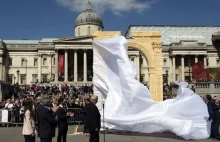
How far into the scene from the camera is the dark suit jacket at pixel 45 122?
7.88 m

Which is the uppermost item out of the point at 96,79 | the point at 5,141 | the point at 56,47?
the point at 56,47

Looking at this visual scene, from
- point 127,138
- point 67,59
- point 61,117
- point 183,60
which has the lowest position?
point 127,138

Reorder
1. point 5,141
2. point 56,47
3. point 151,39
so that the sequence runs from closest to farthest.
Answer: point 5,141
point 151,39
point 56,47

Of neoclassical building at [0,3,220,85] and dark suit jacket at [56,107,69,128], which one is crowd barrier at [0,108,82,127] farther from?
neoclassical building at [0,3,220,85]

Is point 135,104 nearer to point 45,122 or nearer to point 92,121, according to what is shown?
point 92,121

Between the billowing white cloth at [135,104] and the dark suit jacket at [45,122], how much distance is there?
19.0ft

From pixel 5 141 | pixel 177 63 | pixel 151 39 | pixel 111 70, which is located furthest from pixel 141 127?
pixel 177 63

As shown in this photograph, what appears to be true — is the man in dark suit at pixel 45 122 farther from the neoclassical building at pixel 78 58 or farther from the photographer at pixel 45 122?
the neoclassical building at pixel 78 58

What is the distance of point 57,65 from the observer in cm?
6397

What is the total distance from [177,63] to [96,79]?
56.4 m

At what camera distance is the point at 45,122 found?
7926 millimetres

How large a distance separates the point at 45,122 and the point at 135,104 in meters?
6.84

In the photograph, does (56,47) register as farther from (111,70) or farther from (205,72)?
(111,70)

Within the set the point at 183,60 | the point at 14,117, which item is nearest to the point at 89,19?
the point at 183,60
